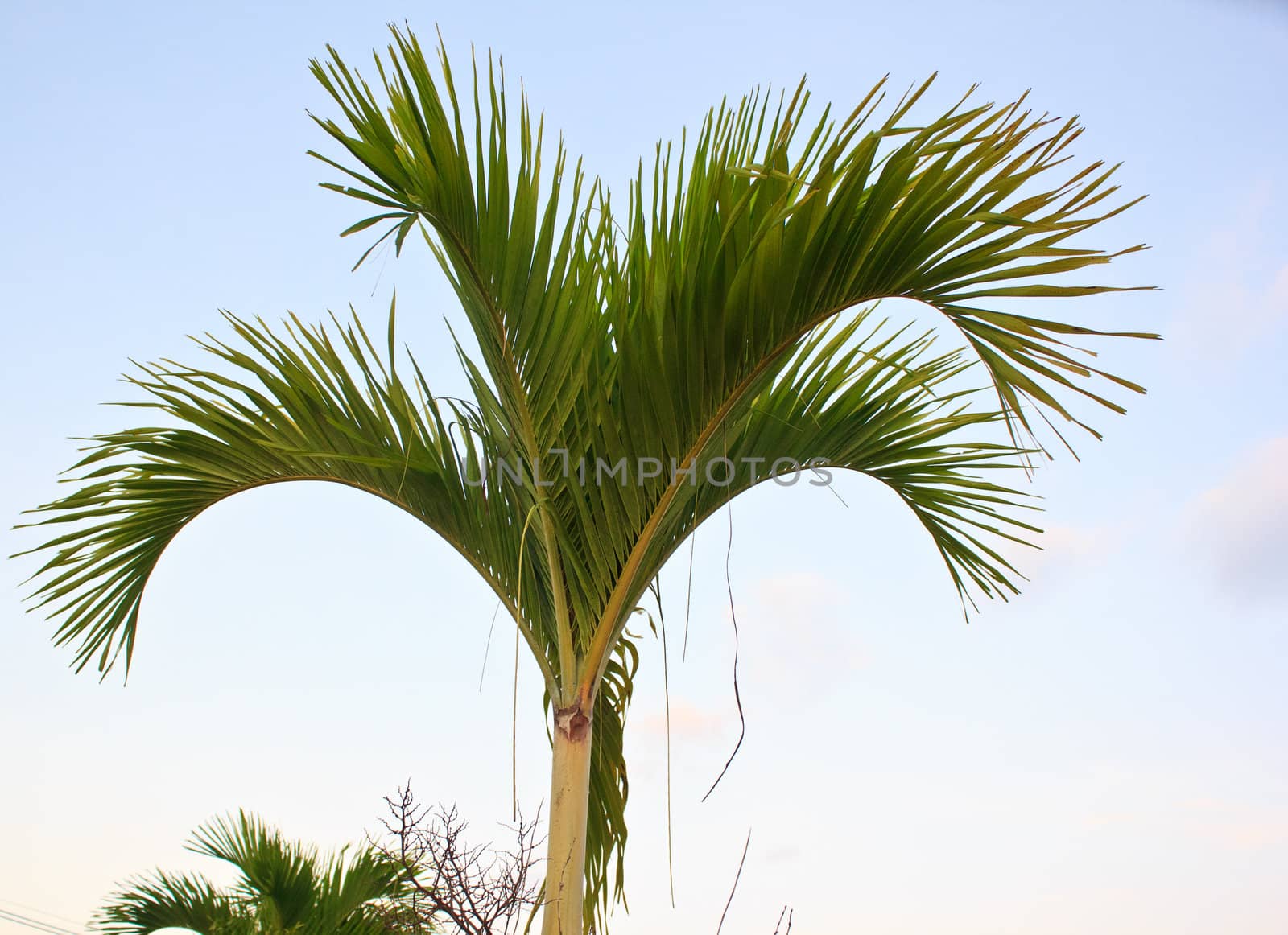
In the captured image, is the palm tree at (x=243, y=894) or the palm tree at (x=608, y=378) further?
the palm tree at (x=243, y=894)

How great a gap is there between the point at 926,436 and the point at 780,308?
0.97 metres

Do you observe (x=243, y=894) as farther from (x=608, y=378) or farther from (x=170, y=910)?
(x=608, y=378)

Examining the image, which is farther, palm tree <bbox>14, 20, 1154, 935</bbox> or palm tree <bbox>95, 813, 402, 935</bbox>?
palm tree <bbox>95, 813, 402, 935</bbox>

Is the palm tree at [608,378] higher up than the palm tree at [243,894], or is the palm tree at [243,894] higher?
the palm tree at [608,378]

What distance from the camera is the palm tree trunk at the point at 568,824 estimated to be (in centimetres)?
246

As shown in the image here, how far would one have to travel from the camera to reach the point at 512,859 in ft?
9.19

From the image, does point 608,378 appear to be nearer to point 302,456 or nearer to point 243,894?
point 302,456

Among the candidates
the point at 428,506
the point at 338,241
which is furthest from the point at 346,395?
the point at 338,241

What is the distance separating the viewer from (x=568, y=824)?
254cm

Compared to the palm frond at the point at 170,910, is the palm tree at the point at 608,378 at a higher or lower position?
higher

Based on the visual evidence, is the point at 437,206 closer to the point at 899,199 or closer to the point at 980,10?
the point at 899,199

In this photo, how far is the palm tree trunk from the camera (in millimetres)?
2463

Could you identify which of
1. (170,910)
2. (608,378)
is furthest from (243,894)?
(608,378)

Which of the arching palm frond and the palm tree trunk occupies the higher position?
the arching palm frond
